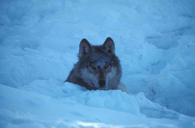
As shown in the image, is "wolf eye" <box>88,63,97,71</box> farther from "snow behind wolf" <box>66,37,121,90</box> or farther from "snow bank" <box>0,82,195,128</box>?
"snow bank" <box>0,82,195,128</box>

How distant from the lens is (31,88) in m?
5.79

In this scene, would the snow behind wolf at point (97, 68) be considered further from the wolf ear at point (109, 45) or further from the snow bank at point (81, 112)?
the snow bank at point (81, 112)

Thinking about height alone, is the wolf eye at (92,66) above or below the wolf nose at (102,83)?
above

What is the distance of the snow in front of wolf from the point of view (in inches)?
157

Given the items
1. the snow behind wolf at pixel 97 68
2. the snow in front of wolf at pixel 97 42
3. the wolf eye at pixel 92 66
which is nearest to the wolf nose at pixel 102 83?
the snow behind wolf at pixel 97 68

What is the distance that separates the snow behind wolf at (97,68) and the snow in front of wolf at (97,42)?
1.44 feet

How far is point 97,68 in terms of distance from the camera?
258 inches

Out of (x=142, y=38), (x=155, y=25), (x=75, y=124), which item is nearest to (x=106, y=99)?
(x=75, y=124)

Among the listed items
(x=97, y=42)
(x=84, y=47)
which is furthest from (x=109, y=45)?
(x=97, y=42)

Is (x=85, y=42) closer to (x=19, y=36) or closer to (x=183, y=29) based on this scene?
(x=19, y=36)

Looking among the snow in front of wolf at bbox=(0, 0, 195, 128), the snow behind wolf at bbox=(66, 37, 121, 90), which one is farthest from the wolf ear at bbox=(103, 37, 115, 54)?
the snow in front of wolf at bbox=(0, 0, 195, 128)

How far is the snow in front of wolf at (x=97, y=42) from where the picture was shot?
3.99m

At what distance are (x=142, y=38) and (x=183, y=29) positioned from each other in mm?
1799

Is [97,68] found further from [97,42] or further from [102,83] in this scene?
[97,42]
